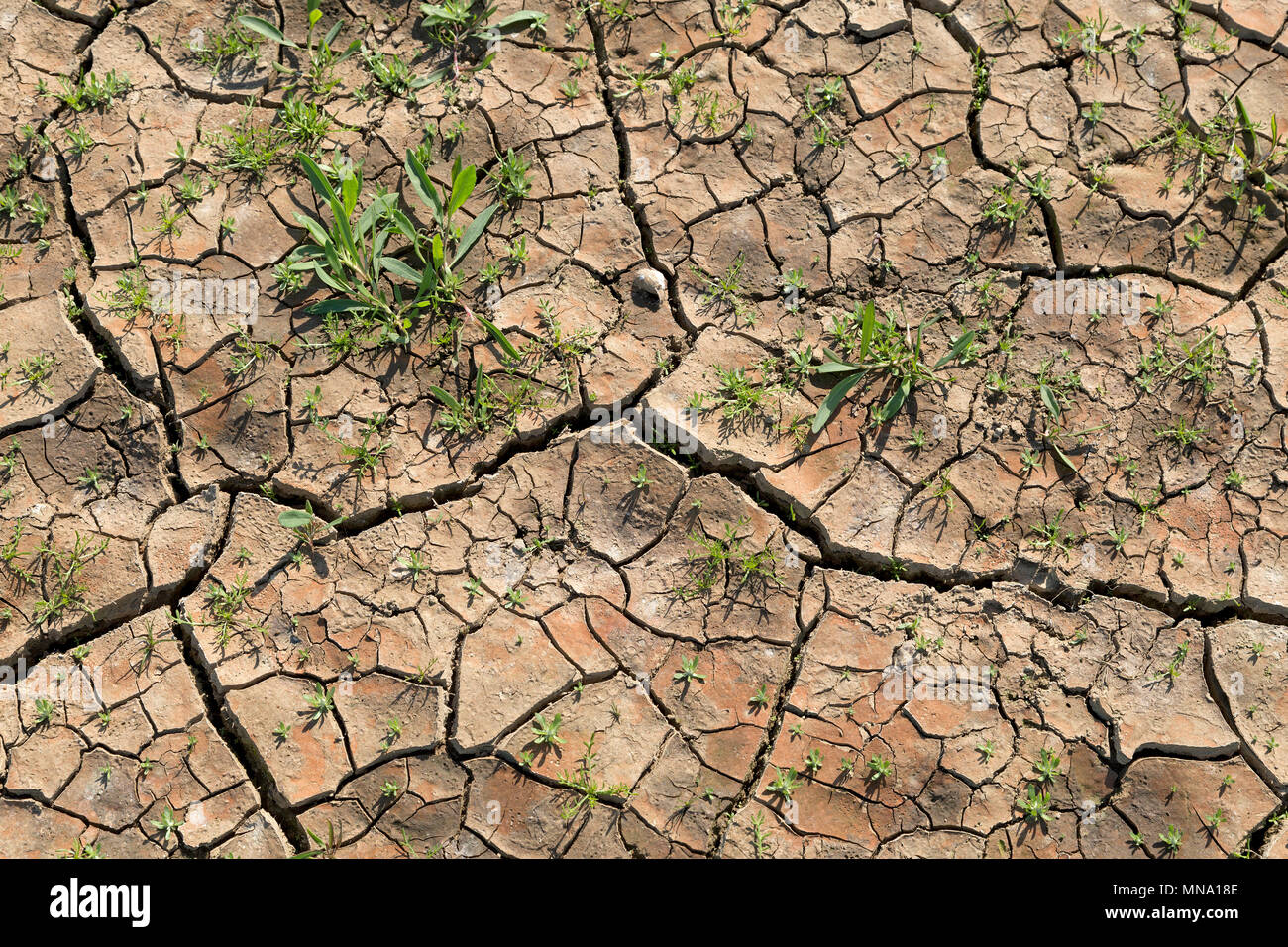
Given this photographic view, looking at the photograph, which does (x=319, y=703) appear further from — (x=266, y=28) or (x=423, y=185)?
(x=266, y=28)

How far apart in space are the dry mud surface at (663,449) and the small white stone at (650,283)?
1 centimetres

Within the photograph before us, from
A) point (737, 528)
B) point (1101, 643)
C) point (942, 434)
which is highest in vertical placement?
point (942, 434)

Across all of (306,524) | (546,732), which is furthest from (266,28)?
(546,732)

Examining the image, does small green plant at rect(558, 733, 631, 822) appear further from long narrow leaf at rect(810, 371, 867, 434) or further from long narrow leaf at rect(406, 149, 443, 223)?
long narrow leaf at rect(406, 149, 443, 223)

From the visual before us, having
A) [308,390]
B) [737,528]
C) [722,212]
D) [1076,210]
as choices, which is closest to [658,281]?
[722,212]

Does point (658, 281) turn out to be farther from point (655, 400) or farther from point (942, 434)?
point (942, 434)

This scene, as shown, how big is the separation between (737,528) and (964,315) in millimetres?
1120

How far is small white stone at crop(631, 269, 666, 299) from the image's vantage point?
345 centimetres

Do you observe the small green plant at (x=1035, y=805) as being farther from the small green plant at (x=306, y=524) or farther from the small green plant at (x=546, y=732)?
the small green plant at (x=306, y=524)

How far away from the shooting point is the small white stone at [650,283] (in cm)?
345

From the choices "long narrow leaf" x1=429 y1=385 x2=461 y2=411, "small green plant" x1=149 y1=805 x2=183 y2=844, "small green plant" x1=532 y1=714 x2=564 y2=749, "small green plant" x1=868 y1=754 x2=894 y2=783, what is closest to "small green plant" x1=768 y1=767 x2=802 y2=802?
"small green plant" x1=868 y1=754 x2=894 y2=783

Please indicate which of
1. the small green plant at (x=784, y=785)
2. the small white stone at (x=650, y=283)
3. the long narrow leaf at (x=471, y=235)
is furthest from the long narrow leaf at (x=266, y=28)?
the small green plant at (x=784, y=785)

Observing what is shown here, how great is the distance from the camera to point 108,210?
3.48 metres
